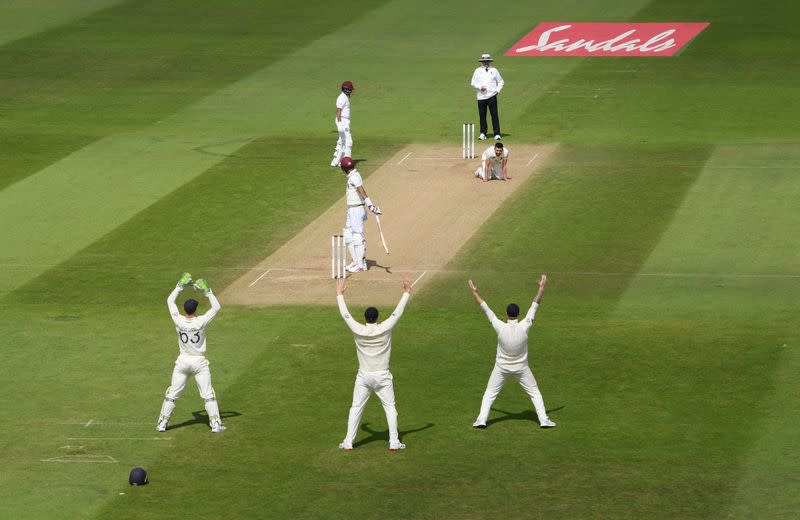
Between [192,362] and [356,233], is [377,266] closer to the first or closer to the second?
[356,233]

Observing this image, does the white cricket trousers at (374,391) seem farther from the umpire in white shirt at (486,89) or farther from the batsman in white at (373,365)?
the umpire in white shirt at (486,89)

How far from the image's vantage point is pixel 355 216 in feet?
101

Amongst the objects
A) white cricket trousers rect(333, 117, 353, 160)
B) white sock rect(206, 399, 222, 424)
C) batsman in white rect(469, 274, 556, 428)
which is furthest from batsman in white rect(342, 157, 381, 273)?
white sock rect(206, 399, 222, 424)

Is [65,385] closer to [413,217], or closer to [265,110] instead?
[413,217]

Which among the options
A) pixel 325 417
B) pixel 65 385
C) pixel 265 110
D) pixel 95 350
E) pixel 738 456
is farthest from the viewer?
pixel 265 110

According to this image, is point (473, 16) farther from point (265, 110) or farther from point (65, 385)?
point (65, 385)

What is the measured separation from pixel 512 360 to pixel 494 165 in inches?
625

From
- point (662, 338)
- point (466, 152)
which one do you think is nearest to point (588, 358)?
point (662, 338)

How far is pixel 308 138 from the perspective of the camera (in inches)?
1684

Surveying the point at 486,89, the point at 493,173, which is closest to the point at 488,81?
the point at 486,89

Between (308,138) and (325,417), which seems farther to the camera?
(308,138)

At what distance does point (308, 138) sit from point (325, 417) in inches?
800

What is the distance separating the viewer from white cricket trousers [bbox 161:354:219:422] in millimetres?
22484

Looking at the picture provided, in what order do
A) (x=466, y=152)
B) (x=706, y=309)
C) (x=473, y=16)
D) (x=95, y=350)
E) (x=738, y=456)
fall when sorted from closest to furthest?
(x=738, y=456)
(x=95, y=350)
(x=706, y=309)
(x=466, y=152)
(x=473, y=16)
